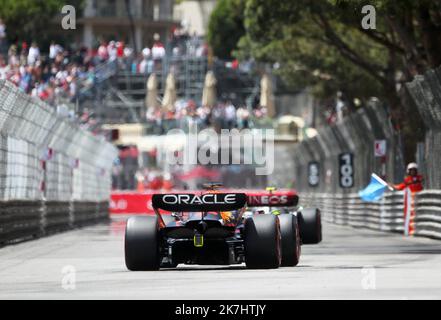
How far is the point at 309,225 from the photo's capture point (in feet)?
78.4

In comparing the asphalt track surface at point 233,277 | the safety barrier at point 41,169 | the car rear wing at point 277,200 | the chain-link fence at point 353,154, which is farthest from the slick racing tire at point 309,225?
the chain-link fence at point 353,154

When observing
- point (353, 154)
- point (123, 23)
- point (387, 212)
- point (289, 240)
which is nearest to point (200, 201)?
point (289, 240)

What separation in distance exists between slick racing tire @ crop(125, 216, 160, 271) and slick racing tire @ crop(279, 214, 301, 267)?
158 cm

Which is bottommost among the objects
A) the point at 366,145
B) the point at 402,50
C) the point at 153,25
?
the point at 366,145

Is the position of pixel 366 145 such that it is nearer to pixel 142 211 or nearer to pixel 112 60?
pixel 142 211

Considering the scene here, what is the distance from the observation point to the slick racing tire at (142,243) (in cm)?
1596

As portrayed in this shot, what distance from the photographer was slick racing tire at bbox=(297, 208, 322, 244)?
23656 millimetres

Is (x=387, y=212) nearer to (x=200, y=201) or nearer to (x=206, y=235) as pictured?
(x=206, y=235)

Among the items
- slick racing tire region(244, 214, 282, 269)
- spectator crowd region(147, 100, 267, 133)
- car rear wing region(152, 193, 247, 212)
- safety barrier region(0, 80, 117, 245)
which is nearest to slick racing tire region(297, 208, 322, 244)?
safety barrier region(0, 80, 117, 245)

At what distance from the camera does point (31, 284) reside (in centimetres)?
1465

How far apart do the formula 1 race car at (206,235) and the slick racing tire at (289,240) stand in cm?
1

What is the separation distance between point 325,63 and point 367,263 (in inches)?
1138

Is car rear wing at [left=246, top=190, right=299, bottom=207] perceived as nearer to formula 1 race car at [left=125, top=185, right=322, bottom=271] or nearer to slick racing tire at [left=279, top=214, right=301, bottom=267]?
slick racing tire at [left=279, top=214, right=301, bottom=267]
